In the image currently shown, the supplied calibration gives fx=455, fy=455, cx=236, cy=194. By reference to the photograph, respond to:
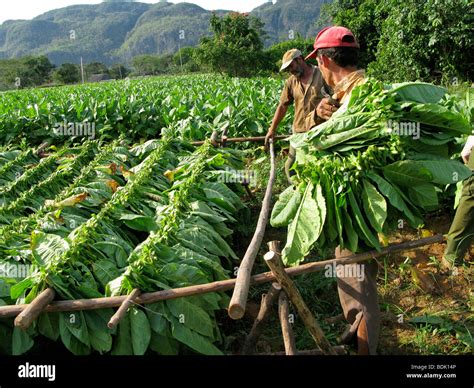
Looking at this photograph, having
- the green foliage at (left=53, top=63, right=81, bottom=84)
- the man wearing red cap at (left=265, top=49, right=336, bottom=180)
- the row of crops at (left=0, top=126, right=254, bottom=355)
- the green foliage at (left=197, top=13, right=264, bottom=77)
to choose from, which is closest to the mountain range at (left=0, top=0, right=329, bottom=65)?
the green foliage at (left=53, top=63, right=81, bottom=84)

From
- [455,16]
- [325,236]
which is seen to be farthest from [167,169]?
[455,16]

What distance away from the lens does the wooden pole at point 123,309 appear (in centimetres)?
226

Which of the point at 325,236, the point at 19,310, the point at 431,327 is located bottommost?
the point at 431,327

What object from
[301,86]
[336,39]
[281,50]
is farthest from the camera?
[281,50]

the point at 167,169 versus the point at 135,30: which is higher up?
the point at 135,30

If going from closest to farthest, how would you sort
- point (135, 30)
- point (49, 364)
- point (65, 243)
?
point (49, 364), point (65, 243), point (135, 30)

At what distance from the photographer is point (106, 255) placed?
10.4 feet

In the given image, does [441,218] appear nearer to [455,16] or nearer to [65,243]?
[65,243]

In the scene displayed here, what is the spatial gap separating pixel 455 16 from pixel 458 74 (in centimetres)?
176

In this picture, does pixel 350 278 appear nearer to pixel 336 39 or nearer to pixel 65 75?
pixel 336 39

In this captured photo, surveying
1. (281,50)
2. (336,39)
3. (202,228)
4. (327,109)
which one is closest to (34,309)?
(202,228)

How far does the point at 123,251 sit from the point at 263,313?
111 centimetres

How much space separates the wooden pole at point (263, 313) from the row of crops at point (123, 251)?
233 mm

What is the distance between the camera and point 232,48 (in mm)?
27078
